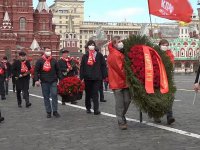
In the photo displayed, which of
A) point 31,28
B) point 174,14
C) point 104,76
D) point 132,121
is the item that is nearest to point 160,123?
point 132,121

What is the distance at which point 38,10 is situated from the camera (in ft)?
265

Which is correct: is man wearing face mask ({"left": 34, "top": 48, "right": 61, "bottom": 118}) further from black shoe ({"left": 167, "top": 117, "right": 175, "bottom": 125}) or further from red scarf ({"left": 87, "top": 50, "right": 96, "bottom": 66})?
black shoe ({"left": 167, "top": 117, "right": 175, "bottom": 125})

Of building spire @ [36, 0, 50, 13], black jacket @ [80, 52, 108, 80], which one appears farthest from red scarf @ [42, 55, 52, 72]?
building spire @ [36, 0, 50, 13]

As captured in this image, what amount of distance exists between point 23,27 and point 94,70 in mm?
69069

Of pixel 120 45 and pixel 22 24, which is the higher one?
pixel 22 24

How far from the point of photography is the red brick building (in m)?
74.9

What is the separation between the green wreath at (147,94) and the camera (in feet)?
26.9

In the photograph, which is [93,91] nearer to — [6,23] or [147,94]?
[147,94]

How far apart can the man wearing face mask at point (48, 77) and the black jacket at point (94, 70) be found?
0.71 meters

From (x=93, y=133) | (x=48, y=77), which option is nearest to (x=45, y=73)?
(x=48, y=77)

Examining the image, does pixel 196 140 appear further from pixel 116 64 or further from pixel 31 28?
pixel 31 28

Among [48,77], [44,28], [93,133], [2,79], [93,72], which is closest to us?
[93,133]

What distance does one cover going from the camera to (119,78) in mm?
8383

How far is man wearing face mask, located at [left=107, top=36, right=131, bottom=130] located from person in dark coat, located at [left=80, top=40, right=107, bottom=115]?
2516 millimetres
